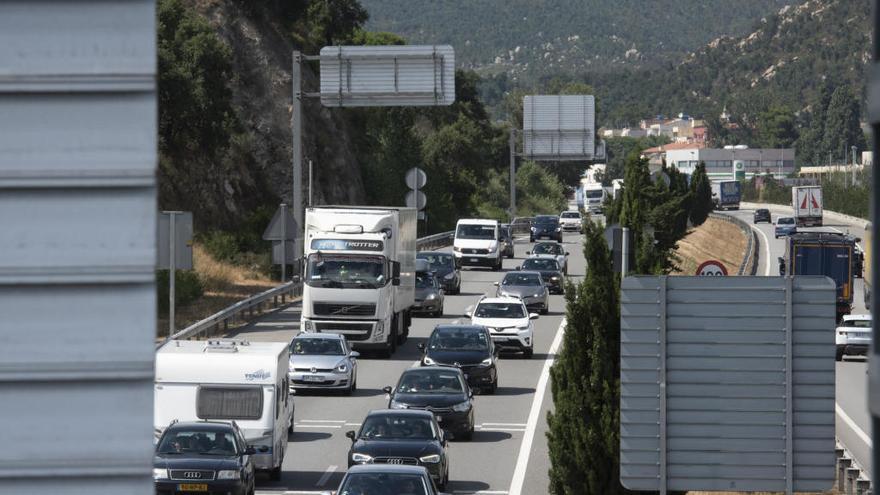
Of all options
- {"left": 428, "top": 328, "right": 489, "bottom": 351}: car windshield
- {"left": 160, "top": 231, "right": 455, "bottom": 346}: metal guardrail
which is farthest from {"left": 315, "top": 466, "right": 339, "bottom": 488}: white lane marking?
{"left": 428, "top": 328, "right": 489, "bottom": 351}: car windshield

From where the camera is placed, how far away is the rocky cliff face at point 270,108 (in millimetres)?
77000

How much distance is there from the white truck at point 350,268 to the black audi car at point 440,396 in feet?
26.7

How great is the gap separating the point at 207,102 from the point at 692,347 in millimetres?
48519

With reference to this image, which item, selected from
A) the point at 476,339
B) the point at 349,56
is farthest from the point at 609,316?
the point at 349,56

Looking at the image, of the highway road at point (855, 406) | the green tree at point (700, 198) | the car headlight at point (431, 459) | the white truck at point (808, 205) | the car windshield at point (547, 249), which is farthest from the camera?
the white truck at point (808, 205)

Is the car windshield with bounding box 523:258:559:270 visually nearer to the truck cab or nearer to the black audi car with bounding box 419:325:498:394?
the truck cab

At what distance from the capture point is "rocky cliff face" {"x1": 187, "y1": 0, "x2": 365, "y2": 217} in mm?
77000

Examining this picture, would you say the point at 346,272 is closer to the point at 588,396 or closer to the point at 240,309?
the point at 240,309

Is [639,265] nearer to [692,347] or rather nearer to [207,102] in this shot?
[692,347]

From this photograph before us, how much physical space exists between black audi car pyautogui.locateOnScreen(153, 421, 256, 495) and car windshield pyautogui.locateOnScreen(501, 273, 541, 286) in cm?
3132

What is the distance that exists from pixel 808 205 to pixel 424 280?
2853 inches

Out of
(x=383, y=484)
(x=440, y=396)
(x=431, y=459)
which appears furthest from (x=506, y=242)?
(x=383, y=484)

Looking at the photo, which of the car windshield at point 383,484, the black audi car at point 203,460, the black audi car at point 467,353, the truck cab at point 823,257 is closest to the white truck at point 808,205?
the truck cab at point 823,257

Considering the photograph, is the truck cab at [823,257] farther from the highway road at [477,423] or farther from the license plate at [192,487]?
the license plate at [192,487]
